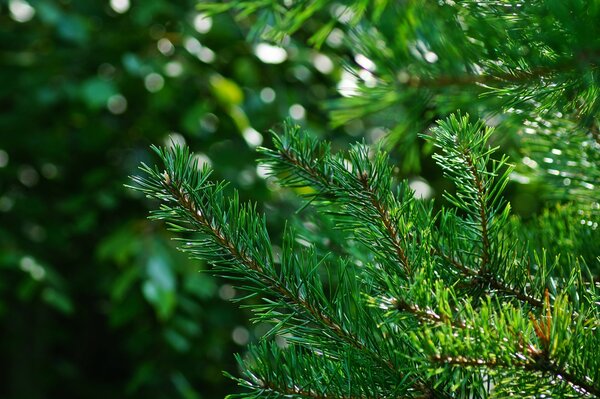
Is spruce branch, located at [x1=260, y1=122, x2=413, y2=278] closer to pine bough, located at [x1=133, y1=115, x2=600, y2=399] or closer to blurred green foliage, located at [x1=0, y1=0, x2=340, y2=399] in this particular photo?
pine bough, located at [x1=133, y1=115, x2=600, y2=399]

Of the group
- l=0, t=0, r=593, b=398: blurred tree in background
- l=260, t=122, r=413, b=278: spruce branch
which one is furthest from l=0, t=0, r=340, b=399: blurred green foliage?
l=260, t=122, r=413, b=278: spruce branch

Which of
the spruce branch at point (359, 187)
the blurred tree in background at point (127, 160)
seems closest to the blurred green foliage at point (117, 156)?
the blurred tree in background at point (127, 160)

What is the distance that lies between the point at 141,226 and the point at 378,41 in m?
0.75

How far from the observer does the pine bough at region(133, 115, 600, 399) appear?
0.33m

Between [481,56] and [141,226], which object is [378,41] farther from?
[141,226]

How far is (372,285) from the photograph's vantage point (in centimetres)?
39

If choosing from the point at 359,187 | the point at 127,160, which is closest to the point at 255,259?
the point at 359,187

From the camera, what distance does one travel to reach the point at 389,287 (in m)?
0.35

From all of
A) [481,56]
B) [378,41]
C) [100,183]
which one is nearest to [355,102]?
[378,41]

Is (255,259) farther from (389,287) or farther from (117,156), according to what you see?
(117,156)

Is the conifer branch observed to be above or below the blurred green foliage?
above

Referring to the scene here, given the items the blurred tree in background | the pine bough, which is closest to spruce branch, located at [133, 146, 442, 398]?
the pine bough

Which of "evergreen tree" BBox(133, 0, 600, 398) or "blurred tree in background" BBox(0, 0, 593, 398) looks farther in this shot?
"blurred tree in background" BBox(0, 0, 593, 398)

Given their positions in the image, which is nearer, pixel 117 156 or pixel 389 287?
pixel 389 287
